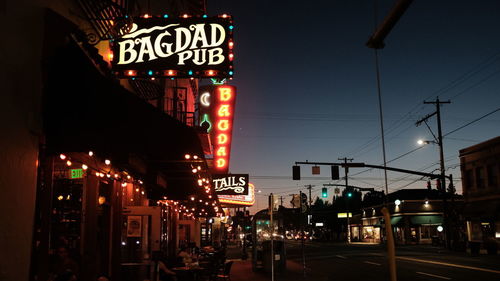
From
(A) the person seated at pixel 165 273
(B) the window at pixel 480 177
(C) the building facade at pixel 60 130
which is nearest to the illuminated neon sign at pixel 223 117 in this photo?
(A) the person seated at pixel 165 273

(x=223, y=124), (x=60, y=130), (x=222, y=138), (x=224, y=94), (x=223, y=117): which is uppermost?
(x=224, y=94)

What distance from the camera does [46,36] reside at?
671 centimetres

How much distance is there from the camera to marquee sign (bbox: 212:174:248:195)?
27734mm

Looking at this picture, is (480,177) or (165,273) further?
(480,177)

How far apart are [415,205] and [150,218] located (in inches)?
2132

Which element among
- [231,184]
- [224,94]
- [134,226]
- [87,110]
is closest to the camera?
[87,110]

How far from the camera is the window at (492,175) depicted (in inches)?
1507

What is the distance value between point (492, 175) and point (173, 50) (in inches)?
1483

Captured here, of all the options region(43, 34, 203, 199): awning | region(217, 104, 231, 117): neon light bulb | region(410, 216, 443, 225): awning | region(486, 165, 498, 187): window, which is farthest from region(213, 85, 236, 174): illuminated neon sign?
region(410, 216, 443, 225): awning

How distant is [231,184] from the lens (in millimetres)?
28266

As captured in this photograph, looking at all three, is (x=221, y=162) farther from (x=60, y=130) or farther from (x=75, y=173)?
(x=60, y=130)

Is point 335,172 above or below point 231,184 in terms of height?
above

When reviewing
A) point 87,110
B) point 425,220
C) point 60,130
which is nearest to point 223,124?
point 60,130

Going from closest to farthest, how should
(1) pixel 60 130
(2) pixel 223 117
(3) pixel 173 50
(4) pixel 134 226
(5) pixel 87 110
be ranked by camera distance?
(5) pixel 87 110 < (1) pixel 60 130 < (3) pixel 173 50 < (4) pixel 134 226 < (2) pixel 223 117
